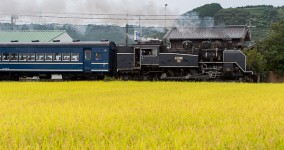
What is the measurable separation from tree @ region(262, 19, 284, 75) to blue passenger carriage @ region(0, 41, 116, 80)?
18.4m

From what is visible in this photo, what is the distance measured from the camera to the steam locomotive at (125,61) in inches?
1346

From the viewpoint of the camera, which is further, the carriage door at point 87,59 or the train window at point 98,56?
the train window at point 98,56

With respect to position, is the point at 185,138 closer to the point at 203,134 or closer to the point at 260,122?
the point at 203,134

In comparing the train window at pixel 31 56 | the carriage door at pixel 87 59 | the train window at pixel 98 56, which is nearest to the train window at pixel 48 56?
the train window at pixel 31 56

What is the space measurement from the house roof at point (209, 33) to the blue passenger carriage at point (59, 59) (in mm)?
18534

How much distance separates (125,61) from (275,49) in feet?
60.7

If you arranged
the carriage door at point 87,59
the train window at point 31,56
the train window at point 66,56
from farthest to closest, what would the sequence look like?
1. the train window at point 31,56
2. the train window at point 66,56
3. the carriage door at point 87,59

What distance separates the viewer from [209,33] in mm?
52500

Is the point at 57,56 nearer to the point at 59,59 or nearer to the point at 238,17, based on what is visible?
the point at 59,59

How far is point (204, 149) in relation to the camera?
4.98 meters

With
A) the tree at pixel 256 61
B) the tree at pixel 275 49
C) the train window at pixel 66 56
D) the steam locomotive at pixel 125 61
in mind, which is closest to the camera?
the steam locomotive at pixel 125 61

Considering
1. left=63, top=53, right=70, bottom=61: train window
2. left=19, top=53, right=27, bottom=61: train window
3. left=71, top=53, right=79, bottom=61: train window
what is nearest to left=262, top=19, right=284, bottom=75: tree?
left=71, top=53, right=79, bottom=61: train window

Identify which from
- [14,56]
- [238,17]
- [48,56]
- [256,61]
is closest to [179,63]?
[48,56]

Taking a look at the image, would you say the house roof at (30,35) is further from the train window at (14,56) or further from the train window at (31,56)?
the train window at (31,56)
